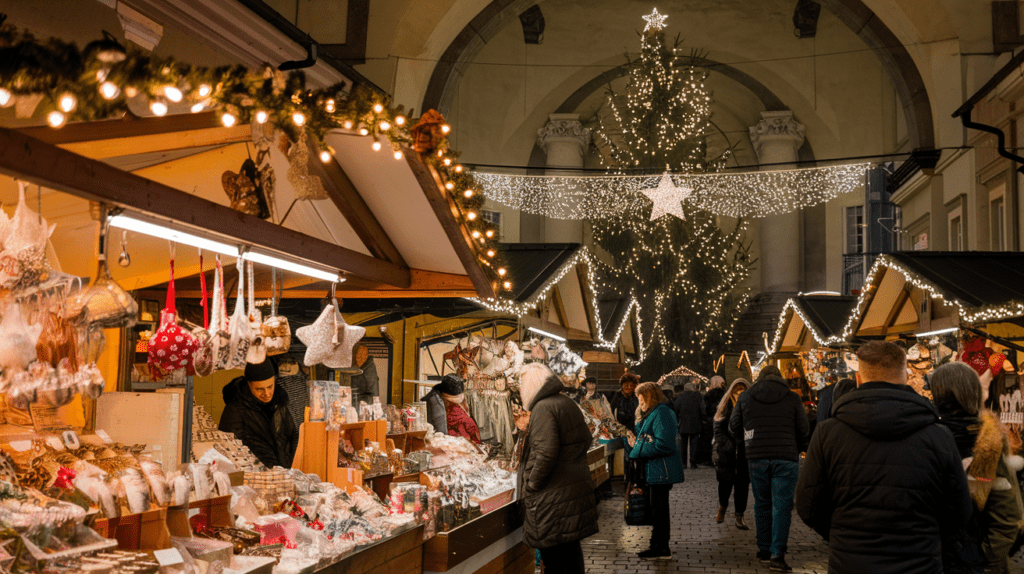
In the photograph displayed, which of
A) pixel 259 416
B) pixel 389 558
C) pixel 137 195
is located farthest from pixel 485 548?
pixel 137 195

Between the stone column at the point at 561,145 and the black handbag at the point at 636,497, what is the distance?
19.5 m

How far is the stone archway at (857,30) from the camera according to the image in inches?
546

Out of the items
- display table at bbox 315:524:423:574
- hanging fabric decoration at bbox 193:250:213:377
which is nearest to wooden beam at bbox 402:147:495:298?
hanging fabric decoration at bbox 193:250:213:377

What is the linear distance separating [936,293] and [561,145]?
19687 millimetres

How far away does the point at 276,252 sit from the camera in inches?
151

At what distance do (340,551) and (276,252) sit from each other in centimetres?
134

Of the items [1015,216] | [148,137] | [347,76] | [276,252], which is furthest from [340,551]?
[1015,216]

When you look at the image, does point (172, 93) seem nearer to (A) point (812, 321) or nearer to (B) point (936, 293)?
(B) point (936, 293)

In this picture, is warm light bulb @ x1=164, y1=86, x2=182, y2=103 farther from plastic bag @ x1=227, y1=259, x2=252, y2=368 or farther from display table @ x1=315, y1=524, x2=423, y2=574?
display table @ x1=315, y1=524, x2=423, y2=574

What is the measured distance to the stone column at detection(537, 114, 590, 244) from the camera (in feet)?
89.1

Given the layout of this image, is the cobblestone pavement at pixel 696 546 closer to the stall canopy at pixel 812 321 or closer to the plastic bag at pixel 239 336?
the stall canopy at pixel 812 321

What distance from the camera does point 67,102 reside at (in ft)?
7.29

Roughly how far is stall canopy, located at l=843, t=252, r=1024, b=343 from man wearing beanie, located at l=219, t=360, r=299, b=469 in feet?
19.3

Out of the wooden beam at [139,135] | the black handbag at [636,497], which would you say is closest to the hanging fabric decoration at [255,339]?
the wooden beam at [139,135]
